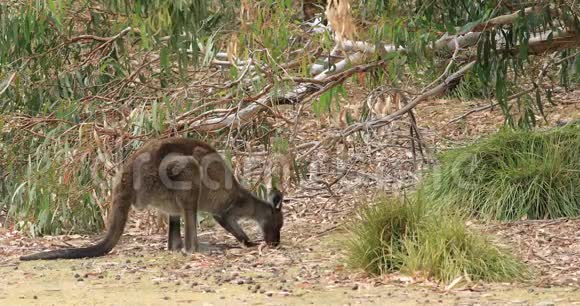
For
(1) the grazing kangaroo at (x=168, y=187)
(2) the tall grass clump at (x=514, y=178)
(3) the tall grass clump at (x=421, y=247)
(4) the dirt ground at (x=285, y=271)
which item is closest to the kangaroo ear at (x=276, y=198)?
(4) the dirt ground at (x=285, y=271)

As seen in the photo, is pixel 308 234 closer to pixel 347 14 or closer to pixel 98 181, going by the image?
pixel 98 181

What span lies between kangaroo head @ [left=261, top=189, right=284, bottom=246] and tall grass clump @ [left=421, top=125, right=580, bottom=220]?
4.75 feet

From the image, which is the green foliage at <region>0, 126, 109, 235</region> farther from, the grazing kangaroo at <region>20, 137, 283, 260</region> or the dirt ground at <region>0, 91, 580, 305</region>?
the grazing kangaroo at <region>20, 137, 283, 260</region>

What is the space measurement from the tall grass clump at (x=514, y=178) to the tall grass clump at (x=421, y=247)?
1.96 meters

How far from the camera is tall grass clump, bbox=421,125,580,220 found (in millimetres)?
10070

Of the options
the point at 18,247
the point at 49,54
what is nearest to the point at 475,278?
the point at 18,247

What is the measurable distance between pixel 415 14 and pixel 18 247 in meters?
3.99

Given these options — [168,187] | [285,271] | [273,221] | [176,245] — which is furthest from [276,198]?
[285,271]

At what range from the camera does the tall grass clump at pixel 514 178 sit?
10070 mm

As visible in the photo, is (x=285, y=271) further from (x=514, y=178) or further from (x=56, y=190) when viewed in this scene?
(x=514, y=178)

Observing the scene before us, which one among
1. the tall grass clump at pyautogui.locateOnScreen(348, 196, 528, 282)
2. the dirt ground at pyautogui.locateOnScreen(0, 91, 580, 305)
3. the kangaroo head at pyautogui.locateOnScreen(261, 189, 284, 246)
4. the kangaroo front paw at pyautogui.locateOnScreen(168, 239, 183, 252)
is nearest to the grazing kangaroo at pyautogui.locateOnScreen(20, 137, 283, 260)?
the kangaroo front paw at pyautogui.locateOnScreen(168, 239, 183, 252)

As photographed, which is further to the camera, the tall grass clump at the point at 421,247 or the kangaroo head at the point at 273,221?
the kangaroo head at the point at 273,221

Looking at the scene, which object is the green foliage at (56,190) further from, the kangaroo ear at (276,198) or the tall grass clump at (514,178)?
the tall grass clump at (514,178)

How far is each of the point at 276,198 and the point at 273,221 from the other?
0.69ft
